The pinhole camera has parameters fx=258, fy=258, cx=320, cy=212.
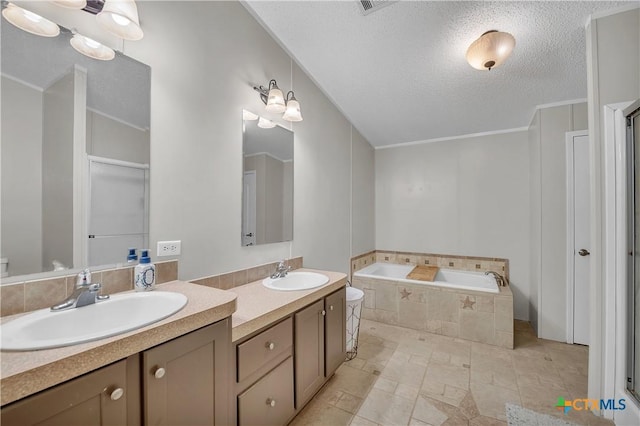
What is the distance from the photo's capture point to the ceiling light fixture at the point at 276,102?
1.92 metres

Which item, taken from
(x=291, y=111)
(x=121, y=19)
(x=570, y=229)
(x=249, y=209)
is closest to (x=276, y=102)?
(x=291, y=111)

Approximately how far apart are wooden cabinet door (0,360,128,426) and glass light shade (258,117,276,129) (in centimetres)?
168

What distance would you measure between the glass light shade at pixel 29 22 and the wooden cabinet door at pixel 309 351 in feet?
5.60

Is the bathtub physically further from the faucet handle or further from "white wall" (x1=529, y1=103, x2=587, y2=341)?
the faucet handle

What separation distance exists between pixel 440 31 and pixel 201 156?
73.1 inches

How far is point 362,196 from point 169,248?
110 inches

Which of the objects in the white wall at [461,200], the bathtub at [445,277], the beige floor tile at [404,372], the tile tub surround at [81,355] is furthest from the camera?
the white wall at [461,200]

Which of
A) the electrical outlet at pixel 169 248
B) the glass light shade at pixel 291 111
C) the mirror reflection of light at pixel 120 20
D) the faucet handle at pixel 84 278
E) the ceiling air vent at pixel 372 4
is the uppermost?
the ceiling air vent at pixel 372 4

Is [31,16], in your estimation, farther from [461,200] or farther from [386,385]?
[461,200]

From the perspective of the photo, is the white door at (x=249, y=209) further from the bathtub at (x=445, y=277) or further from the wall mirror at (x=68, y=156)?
the bathtub at (x=445, y=277)

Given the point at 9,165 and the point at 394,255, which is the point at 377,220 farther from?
the point at 9,165

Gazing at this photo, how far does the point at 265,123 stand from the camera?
2045 millimetres

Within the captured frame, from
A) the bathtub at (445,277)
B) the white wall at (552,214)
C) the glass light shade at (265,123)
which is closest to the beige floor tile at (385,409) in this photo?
the bathtub at (445,277)

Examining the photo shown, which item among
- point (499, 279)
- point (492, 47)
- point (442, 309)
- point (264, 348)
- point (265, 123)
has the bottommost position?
point (442, 309)
